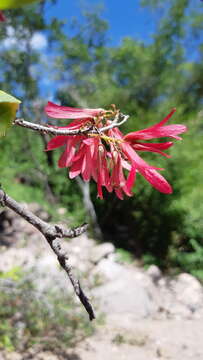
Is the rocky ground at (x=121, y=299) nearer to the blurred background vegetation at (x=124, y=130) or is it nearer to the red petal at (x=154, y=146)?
the blurred background vegetation at (x=124, y=130)

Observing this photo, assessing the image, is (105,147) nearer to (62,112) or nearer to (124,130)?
(62,112)

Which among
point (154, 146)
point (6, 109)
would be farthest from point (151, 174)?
point (6, 109)

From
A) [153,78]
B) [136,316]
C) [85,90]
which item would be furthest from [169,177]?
[153,78]

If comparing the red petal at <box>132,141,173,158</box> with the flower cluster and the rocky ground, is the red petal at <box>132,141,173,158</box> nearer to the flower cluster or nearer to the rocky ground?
the flower cluster

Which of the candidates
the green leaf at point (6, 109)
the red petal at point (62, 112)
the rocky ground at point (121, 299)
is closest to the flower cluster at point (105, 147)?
the red petal at point (62, 112)

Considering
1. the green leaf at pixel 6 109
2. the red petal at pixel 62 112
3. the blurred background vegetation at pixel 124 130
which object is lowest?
the green leaf at pixel 6 109

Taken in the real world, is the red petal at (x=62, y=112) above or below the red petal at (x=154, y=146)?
above

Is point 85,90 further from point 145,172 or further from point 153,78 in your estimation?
point 145,172
